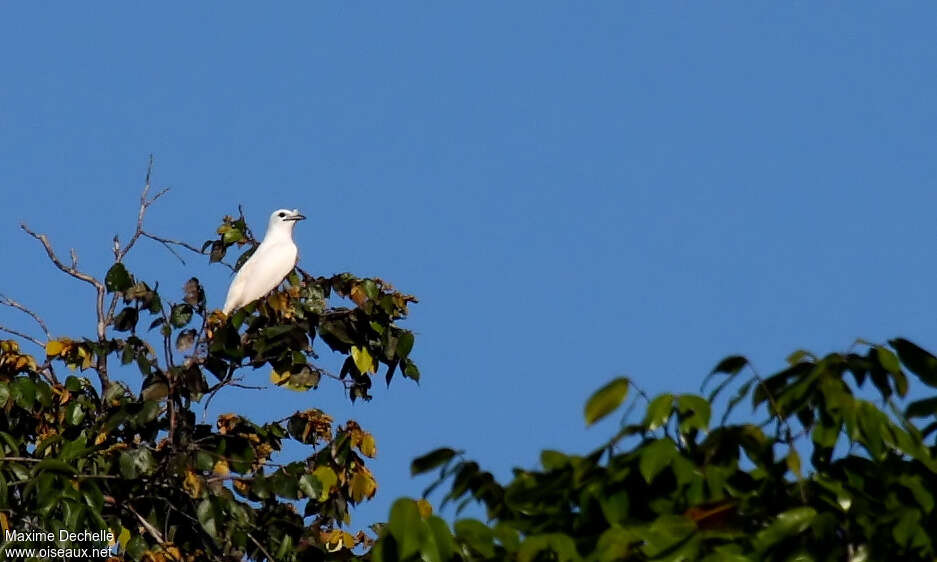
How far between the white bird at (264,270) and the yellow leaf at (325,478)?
5800 millimetres

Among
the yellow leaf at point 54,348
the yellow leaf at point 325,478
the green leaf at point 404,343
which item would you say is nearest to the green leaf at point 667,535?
the yellow leaf at point 325,478

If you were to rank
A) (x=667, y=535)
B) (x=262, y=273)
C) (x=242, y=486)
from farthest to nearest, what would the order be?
(x=262, y=273) → (x=242, y=486) → (x=667, y=535)

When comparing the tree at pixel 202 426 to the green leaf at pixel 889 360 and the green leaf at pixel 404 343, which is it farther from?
the green leaf at pixel 889 360

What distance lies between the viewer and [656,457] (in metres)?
4.23

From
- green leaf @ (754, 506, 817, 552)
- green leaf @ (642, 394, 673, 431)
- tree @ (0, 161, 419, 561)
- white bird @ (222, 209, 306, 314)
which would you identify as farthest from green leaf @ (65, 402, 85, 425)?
white bird @ (222, 209, 306, 314)

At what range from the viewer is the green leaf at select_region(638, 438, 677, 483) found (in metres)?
4.22

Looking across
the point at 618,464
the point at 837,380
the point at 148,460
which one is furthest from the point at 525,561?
the point at 148,460

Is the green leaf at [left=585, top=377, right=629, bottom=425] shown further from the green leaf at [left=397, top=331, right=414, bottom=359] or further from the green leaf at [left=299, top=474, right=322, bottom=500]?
the green leaf at [left=397, top=331, right=414, bottom=359]

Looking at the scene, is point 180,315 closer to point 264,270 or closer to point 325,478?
point 325,478

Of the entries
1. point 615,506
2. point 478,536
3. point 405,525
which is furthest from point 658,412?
point 405,525

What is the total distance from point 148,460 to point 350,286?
1594 millimetres

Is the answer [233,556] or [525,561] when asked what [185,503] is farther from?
[525,561]

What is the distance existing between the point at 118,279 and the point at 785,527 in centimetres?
545

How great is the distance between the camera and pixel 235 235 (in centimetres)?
1002
